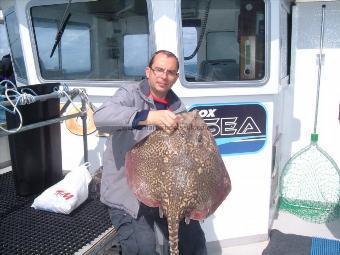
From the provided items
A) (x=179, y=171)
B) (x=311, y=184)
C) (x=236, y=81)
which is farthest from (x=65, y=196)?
(x=311, y=184)

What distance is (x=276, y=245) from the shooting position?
4492mm

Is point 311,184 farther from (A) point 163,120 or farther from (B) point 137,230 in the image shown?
(A) point 163,120

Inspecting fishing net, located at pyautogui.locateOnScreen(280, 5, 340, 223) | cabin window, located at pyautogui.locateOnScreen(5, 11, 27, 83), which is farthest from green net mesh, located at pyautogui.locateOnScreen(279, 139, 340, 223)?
cabin window, located at pyautogui.locateOnScreen(5, 11, 27, 83)

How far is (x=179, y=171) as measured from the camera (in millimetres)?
2504

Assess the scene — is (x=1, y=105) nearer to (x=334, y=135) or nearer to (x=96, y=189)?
(x=96, y=189)

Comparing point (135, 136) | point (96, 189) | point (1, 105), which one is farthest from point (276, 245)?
point (1, 105)

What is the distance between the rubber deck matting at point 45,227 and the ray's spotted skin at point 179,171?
0.58 m

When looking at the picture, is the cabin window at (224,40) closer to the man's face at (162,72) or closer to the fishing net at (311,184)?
the man's face at (162,72)

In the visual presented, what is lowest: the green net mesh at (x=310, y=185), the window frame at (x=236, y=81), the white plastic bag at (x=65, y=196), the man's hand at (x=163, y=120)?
the green net mesh at (x=310, y=185)

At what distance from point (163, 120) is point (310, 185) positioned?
381cm

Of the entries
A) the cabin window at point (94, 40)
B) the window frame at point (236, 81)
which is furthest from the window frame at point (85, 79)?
the window frame at point (236, 81)

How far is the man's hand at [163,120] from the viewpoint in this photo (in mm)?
2389

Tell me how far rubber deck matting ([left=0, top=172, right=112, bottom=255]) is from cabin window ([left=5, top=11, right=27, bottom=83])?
6.08ft

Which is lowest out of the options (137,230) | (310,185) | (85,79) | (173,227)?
(310,185)
